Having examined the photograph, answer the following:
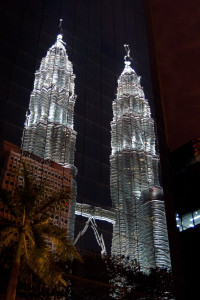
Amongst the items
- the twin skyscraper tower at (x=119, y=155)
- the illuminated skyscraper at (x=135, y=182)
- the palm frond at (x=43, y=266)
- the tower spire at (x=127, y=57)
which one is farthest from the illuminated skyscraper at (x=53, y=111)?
the palm frond at (x=43, y=266)

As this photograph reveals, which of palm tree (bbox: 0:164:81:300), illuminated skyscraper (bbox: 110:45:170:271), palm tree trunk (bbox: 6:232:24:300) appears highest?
illuminated skyscraper (bbox: 110:45:170:271)

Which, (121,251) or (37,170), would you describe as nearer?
(37,170)

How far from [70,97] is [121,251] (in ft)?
43.2

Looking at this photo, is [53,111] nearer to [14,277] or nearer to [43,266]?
[43,266]

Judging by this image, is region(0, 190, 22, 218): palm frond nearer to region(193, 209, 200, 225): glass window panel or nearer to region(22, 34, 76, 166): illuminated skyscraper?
region(22, 34, 76, 166): illuminated skyscraper

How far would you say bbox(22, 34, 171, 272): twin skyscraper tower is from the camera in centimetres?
2725

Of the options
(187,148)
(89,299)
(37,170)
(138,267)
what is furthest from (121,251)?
(187,148)

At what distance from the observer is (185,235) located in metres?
41.4

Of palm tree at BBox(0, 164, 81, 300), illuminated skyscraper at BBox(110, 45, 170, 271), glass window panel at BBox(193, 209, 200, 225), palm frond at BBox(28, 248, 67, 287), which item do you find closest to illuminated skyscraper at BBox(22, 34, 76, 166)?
illuminated skyscraper at BBox(110, 45, 170, 271)

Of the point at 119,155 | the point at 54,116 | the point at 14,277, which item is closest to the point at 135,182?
the point at 119,155

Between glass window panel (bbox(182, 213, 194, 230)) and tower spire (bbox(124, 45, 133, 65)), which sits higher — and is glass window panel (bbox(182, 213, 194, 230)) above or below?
below

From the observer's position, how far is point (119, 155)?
31750 mm

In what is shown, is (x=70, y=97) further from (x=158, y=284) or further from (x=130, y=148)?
(x=158, y=284)

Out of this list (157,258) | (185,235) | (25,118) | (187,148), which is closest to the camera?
(25,118)
